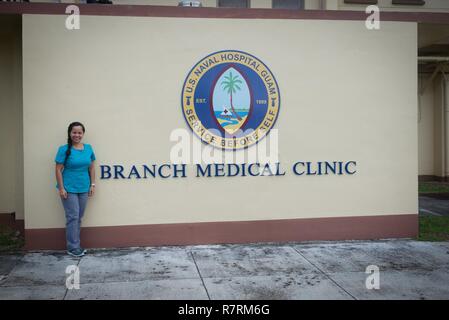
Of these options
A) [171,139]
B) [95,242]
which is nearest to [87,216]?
[95,242]

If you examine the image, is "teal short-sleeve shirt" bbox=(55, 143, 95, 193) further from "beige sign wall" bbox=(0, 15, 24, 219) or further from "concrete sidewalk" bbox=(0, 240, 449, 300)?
"beige sign wall" bbox=(0, 15, 24, 219)

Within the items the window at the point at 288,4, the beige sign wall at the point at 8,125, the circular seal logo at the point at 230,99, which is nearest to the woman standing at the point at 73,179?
the circular seal logo at the point at 230,99

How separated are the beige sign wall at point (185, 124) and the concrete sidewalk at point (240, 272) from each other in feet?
1.96

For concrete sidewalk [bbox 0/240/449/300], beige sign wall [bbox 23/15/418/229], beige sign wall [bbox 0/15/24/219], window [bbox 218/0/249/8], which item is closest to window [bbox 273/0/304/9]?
window [bbox 218/0/249/8]

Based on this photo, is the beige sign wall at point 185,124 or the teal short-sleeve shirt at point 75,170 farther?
the beige sign wall at point 185,124

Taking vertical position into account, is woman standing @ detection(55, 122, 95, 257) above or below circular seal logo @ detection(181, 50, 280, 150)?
below

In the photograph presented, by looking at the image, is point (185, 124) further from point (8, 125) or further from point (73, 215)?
point (8, 125)

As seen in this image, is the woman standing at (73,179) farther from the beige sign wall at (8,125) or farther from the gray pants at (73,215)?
the beige sign wall at (8,125)

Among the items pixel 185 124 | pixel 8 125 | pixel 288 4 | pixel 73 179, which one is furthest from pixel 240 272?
pixel 288 4

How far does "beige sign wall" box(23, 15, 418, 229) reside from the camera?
7.16 meters

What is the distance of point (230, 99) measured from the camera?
748cm

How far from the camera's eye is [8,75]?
8539mm

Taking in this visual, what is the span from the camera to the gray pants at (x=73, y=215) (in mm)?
6855

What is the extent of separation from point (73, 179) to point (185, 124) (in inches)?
68.5
